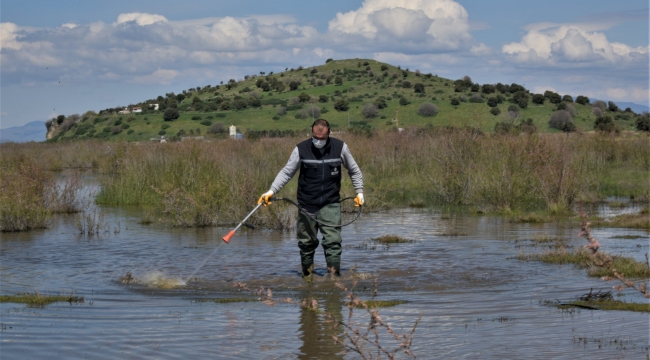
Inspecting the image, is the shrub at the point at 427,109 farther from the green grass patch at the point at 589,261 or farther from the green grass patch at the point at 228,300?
the green grass patch at the point at 228,300

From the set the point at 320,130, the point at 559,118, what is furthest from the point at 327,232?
the point at 559,118

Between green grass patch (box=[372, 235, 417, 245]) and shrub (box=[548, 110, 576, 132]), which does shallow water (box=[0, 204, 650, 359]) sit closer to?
green grass patch (box=[372, 235, 417, 245])

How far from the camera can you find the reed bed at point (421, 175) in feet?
57.9

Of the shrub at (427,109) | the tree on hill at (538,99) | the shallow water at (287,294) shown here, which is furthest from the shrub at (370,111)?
the shallow water at (287,294)

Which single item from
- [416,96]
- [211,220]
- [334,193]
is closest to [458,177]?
[211,220]

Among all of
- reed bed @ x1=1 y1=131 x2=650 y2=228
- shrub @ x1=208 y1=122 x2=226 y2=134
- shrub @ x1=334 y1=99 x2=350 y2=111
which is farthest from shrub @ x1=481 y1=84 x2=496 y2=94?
reed bed @ x1=1 y1=131 x2=650 y2=228

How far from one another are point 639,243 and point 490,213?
570cm

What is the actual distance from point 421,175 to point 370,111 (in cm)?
4944

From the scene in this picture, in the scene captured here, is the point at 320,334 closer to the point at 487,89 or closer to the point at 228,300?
the point at 228,300

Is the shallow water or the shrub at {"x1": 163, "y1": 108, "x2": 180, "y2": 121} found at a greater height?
the shrub at {"x1": 163, "y1": 108, "x2": 180, "y2": 121}

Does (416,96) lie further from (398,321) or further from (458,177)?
(398,321)

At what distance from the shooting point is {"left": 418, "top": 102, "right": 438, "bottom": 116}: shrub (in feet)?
239

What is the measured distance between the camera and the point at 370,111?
73750mm

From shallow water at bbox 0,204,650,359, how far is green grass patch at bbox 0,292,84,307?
20cm
